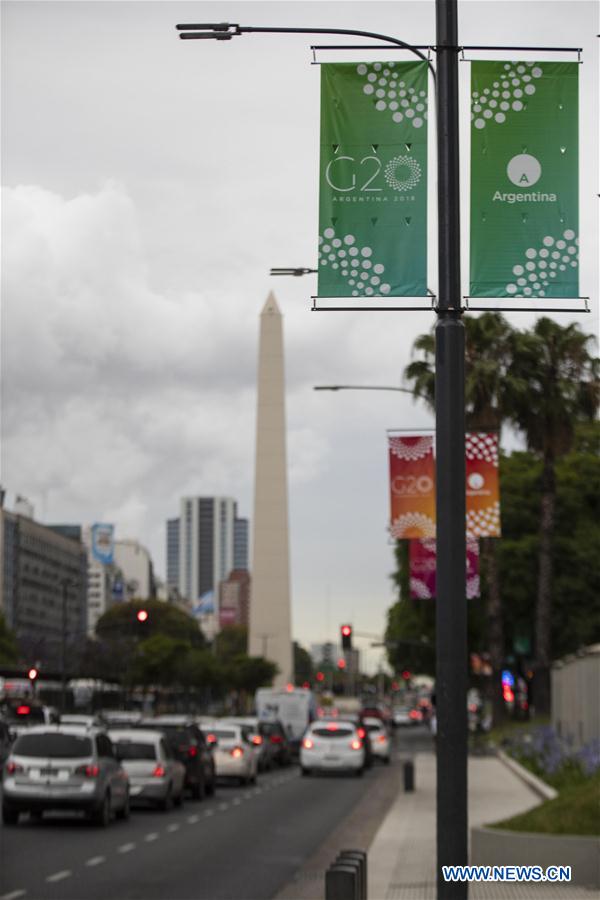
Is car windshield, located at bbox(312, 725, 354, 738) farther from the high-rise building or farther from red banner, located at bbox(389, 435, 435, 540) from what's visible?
the high-rise building

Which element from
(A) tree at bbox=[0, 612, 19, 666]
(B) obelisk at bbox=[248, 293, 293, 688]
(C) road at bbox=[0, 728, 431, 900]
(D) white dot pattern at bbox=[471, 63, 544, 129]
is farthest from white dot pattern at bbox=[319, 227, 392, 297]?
(A) tree at bbox=[0, 612, 19, 666]

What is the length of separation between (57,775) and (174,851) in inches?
162

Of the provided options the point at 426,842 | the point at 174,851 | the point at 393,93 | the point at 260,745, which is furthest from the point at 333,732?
the point at 393,93

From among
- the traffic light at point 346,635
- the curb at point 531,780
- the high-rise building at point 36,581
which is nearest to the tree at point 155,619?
the high-rise building at point 36,581

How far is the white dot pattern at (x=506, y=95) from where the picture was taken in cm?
983

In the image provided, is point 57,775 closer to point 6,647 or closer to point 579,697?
point 579,697

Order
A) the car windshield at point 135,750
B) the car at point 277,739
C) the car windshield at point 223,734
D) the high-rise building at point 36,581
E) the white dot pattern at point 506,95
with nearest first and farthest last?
the white dot pattern at point 506,95, the car windshield at point 135,750, the car windshield at point 223,734, the car at point 277,739, the high-rise building at point 36,581

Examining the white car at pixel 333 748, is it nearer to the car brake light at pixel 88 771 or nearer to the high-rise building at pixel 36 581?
the car brake light at pixel 88 771

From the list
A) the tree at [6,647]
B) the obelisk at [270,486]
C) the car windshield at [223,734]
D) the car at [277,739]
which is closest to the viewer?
the car windshield at [223,734]

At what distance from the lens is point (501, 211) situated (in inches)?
384

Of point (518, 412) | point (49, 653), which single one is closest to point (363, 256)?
point (518, 412)

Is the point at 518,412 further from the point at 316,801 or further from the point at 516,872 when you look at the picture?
the point at 516,872

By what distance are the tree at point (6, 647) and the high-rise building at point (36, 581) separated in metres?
25.9

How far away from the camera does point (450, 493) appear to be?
8.98m
